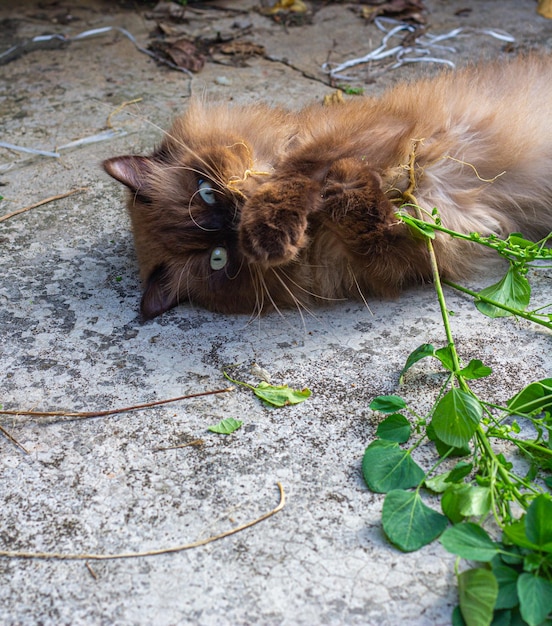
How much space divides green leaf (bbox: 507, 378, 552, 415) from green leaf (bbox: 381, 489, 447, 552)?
409mm

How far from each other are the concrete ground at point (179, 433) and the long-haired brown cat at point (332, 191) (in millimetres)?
135

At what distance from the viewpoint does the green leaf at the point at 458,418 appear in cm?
175

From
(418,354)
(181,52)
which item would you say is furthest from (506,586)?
(181,52)

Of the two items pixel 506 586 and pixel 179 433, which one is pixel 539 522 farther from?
pixel 179 433

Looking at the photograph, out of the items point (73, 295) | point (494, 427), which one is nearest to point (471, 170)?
point (494, 427)

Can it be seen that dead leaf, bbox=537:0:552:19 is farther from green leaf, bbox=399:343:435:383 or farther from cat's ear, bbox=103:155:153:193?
green leaf, bbox=399:343:435:383

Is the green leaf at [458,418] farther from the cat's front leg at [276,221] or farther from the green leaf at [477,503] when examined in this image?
the cat's front leg at [276,221]

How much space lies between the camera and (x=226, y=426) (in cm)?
207

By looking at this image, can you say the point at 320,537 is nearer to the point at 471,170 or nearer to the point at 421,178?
the point at 421,178

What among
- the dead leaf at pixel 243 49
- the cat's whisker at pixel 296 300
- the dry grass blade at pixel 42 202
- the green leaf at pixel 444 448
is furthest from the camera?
the dead leaf at pixel 243 49

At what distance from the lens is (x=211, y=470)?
1.92m

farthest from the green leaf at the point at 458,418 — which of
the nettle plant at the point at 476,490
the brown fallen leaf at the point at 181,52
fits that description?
the brown fallen leaf at the point at 181,52

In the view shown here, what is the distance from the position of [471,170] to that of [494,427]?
118 cm

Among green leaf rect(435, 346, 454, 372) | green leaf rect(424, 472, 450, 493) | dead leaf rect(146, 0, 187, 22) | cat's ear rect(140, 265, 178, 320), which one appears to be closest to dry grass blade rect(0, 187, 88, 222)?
cat's ear rect(140, 265, 178, 320)
